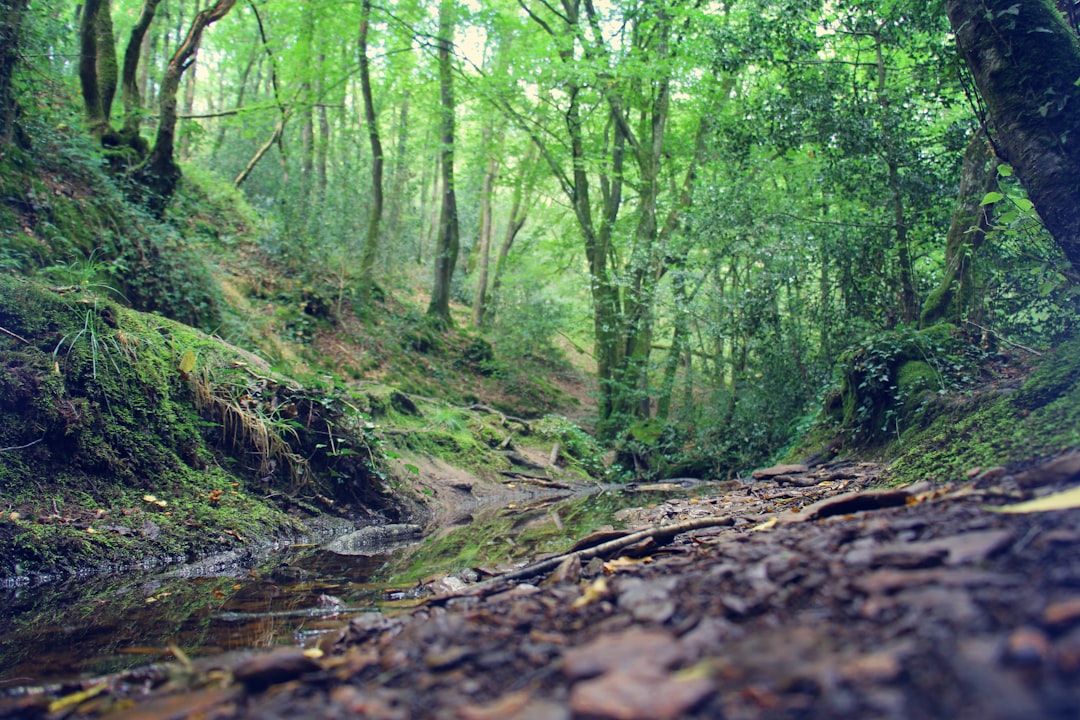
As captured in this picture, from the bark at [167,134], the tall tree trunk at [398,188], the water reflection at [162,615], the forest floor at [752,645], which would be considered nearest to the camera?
the forest floor at [752,645]

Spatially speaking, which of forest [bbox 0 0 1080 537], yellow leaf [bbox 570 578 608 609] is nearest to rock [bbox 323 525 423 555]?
forest [bbox 0 0 1080 537]

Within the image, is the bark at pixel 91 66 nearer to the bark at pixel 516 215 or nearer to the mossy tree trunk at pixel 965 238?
the bark at pixel 516 215

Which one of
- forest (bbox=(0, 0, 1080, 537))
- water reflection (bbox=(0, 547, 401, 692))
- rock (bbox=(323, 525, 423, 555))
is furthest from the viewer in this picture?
forest (bbox=(0, 0, 1080, 537))

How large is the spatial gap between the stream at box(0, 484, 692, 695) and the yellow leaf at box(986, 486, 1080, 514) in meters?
2.60

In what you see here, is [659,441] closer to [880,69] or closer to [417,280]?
[880,69]

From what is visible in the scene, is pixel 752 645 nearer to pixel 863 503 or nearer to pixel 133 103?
pixel 863 503

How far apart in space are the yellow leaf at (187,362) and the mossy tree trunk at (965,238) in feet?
26.0

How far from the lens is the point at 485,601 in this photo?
269cm

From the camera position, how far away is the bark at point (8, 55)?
21.1ft

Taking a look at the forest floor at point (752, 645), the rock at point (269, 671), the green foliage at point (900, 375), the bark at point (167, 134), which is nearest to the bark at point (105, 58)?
the bark at point (167, 134)

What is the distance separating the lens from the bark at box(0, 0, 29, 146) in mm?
6441

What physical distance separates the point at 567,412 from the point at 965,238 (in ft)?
41.2

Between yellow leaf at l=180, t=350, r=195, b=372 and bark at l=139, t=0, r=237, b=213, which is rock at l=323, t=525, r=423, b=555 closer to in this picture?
yellow leaf at l=180, t=350, r=195, b=372

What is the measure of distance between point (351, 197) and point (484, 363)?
5.66 m
